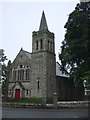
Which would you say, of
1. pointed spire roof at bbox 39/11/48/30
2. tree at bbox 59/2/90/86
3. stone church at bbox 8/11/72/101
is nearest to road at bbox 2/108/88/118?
tree at bbox 59/2/90/86

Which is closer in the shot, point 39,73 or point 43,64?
point 43,64

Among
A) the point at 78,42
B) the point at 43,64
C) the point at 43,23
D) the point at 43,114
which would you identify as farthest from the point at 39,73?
the point at 43,114

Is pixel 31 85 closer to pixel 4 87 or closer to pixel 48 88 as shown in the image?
pixel 48 88

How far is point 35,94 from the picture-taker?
103 ft

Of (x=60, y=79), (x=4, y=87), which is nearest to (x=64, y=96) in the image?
(x=60, y=79)

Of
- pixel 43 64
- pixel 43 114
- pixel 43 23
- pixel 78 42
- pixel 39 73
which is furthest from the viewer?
pixel 43 23

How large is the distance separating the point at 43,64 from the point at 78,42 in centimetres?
946

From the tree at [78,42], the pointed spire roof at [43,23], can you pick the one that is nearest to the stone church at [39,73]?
the pointed spire roof at [43,23]

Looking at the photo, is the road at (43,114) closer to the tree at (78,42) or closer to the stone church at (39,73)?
the tree at (78,42)

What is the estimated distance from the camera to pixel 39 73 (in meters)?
31.8

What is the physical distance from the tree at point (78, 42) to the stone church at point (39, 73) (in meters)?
6.11

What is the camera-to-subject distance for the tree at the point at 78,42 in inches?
918

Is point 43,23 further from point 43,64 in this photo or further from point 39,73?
point 39,73

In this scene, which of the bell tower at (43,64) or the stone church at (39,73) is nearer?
the bell tower at (43,64)
